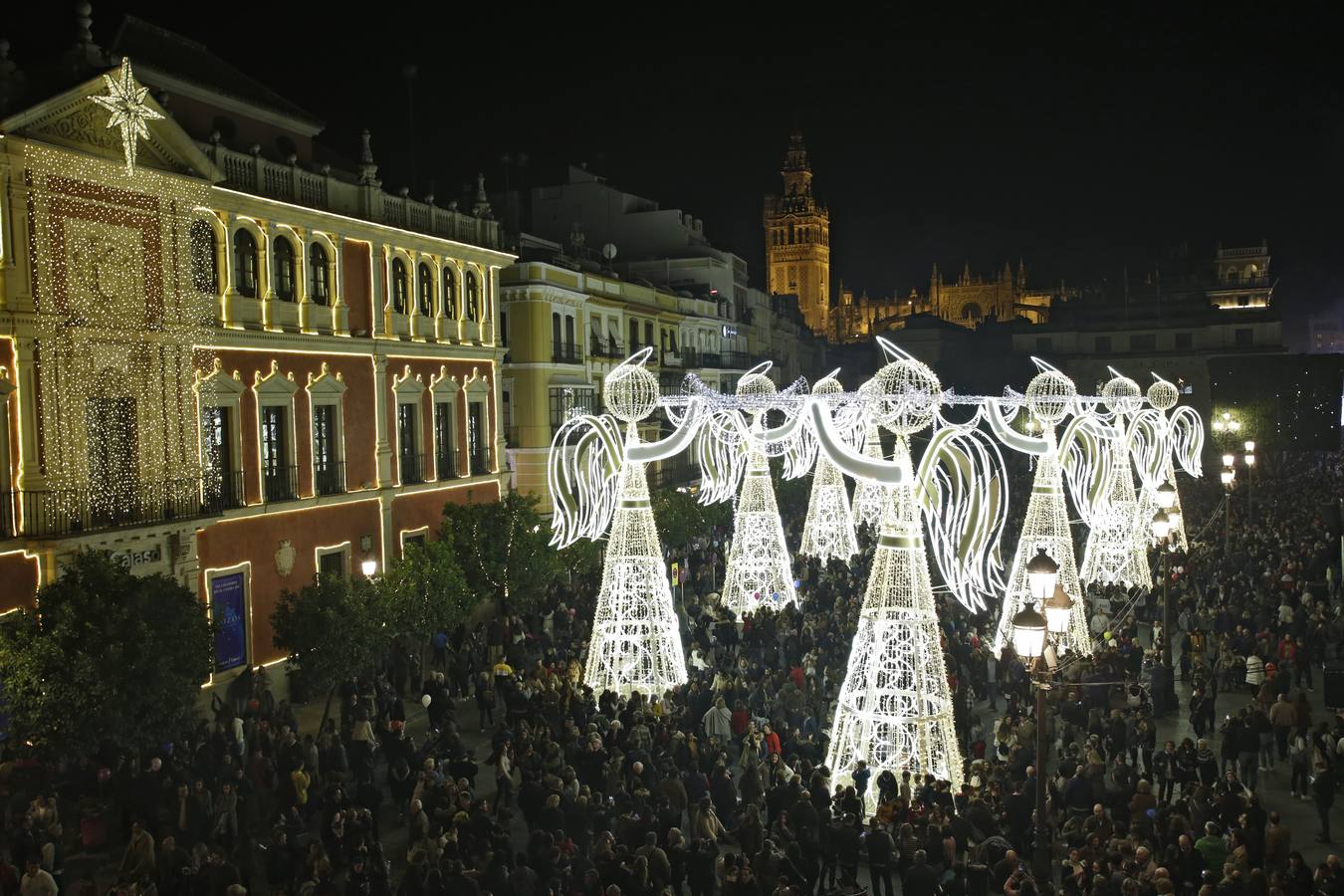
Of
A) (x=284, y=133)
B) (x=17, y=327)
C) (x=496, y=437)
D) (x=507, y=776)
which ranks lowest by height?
(x=507, y=776)

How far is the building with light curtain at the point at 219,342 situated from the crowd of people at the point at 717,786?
3524 mm

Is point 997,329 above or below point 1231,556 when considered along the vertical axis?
above

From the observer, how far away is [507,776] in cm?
1443

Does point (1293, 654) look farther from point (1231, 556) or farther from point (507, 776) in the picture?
point (507, 776)

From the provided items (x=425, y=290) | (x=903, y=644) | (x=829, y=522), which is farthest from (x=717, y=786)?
(x=829, y=522)

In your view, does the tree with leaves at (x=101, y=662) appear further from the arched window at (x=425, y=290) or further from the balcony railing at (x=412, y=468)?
the arched window at (x=425, y=290)

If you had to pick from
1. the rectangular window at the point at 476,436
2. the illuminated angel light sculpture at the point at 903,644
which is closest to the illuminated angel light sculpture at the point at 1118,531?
the illuminated angel light sculpture at the point at 903,644

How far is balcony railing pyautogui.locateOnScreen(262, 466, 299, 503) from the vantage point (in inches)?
863

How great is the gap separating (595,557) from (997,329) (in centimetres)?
5310

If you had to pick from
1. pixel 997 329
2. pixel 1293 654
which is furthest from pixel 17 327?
pixel 997 329

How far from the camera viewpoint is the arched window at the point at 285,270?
22.2 meters

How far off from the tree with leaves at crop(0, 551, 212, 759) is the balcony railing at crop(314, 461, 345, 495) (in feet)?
26.3

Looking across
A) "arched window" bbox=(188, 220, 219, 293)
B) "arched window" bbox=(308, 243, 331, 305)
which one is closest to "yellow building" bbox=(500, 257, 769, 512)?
"arched window" bbox=(308, 243, 331, 305)

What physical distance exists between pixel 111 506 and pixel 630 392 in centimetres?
839
